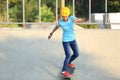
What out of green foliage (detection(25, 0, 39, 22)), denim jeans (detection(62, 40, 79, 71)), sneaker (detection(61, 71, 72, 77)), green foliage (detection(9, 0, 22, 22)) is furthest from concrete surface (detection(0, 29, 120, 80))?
green foliage (detection(25, 0, 39, 22))

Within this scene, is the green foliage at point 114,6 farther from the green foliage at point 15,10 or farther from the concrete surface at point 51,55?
the concrete surface at point 51,55

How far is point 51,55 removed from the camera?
33.8ft

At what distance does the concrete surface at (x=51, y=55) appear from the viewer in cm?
905

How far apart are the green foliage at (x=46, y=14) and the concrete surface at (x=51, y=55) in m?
3.87

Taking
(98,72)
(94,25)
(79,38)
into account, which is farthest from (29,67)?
(94,25)

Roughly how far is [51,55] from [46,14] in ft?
21.2

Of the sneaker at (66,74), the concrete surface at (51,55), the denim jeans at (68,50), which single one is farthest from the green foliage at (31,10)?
the sneaker at (66,74)

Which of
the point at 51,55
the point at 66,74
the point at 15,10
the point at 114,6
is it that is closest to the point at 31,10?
the point at 15,10

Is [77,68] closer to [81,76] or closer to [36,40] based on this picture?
[81,76]

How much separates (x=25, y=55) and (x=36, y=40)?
4.04 feet

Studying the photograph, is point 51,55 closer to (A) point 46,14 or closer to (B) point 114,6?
(A) point 46,14

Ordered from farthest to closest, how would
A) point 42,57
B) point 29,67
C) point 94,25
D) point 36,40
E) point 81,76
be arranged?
point 94,25, point 36,40, point 42,57, point 29,67, point 81,76

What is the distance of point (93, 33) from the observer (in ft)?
39.6

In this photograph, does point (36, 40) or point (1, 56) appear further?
point (36, 40)
